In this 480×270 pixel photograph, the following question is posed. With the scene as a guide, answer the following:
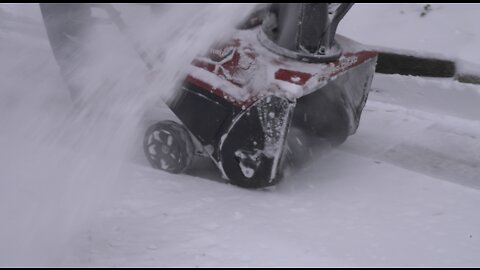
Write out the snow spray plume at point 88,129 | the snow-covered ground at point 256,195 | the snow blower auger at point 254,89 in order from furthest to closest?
the snow blower auger at point 254,89 → the snow spray plume at point 88,129 → the snow-covered ground at point 256,195

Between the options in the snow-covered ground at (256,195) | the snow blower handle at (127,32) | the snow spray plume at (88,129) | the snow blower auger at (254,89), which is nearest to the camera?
the snow-covered ground at (256,195)

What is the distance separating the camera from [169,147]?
10.6 feet

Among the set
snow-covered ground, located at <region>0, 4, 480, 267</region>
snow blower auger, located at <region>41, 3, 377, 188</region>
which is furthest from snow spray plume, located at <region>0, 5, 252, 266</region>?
snow blower auger, located at <region>41, 3, 377, 188</region>

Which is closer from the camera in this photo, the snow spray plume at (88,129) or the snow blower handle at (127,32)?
the snow spray plume at (88,129)

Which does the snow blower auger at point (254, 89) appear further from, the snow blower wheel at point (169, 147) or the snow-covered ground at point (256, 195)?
the snow-covered ground at point (256, 195)

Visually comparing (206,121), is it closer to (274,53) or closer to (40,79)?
(274,53)

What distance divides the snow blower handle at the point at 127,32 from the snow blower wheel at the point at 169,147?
Result: 39 centimetres

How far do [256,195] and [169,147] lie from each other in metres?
0.64

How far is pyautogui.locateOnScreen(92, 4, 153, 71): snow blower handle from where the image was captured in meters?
3.12

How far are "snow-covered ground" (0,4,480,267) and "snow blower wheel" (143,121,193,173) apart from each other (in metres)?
0.08

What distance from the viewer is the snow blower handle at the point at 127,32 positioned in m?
3.12

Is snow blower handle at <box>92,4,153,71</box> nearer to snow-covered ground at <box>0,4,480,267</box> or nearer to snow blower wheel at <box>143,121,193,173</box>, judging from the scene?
snow blower wheel at <box>143,121,193,173</box>

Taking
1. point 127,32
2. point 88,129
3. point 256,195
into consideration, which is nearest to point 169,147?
point 256,195

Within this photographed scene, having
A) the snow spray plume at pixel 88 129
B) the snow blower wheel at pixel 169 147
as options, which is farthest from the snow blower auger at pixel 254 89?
the snow spray plume at pixel 88 129
